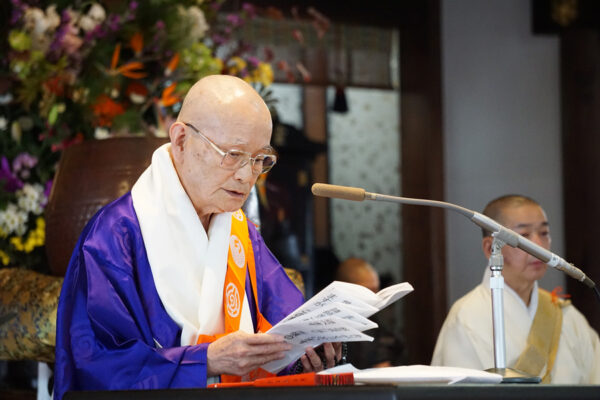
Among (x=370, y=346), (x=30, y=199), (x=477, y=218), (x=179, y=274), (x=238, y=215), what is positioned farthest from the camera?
(x=370, y=346)

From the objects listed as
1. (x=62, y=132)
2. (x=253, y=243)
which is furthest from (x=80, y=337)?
(x=62, y=132)

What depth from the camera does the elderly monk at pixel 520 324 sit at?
3045 millimetres

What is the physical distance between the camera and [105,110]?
3135mm

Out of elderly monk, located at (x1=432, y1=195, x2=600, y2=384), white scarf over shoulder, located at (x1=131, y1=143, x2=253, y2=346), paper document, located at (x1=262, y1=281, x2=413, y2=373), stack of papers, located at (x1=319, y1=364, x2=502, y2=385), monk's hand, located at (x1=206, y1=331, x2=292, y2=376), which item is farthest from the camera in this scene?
elderly monk, located at (x1=432, y1=195, x2=600, y2=384)

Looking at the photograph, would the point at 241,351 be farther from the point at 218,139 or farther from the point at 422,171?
the point at 422,171

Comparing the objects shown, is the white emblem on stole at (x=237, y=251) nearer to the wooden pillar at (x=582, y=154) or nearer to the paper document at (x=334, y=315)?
the paper document at (x=334, y=315)

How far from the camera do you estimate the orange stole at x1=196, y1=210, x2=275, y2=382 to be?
7.37ft

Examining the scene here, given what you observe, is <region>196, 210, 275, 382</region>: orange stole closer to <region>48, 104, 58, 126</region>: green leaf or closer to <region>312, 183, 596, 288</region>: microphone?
<region>312, 183, 596, 288</region>: microphone

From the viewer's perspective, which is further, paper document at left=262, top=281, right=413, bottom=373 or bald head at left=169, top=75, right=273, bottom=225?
bald head at left=169, top=75, right=273, bottom=225

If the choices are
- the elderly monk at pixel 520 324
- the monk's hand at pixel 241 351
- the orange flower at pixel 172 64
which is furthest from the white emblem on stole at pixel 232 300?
the orange flower at pixel 172 64

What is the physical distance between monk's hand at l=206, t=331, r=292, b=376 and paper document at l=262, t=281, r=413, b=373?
27 millimetres

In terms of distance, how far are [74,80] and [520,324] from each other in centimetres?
176

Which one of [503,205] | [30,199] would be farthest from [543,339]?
[30,199]

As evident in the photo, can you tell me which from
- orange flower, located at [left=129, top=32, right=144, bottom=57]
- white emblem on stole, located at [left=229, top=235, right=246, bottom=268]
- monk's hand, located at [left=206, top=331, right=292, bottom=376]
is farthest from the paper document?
orange flower, located at [left=129, top=32, right=144, bottom=57]
